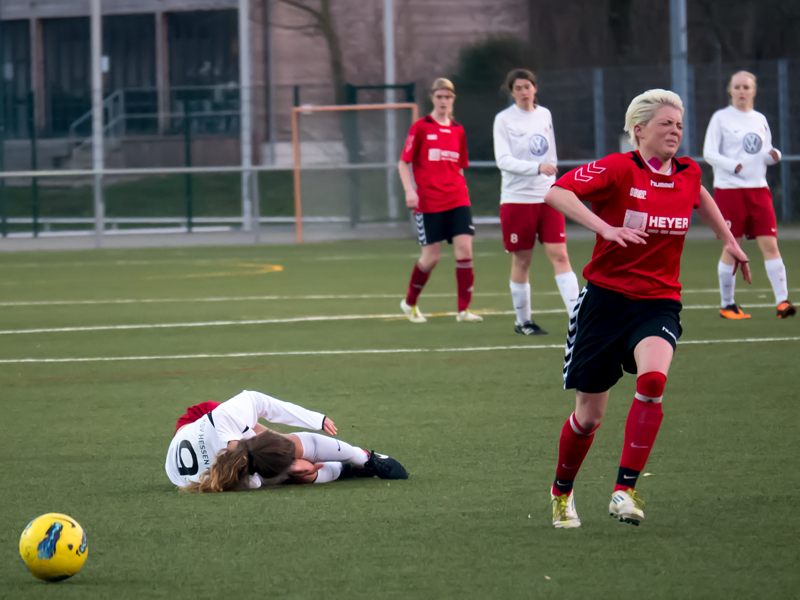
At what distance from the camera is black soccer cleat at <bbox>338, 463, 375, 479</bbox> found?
5359 millimetres

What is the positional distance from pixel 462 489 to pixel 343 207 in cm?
1783

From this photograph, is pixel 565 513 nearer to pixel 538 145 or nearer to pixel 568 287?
pixel 568 287

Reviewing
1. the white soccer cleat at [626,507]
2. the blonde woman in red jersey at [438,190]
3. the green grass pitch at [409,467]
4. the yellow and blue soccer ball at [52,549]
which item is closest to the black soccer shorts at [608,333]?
the white soccer cleat at [626,507]

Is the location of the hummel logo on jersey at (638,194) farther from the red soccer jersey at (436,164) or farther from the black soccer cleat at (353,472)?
the red soccer jersey at (436,164)

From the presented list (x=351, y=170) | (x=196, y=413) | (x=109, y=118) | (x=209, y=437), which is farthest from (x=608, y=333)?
A: (x=109, y=118)

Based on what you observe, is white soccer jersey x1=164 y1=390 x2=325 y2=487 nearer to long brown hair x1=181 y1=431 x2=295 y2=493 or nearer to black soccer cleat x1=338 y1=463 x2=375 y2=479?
long brown hair x1=181 y1=431 x2=295 y2=493

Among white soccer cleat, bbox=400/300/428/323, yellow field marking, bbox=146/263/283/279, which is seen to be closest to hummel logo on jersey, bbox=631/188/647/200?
white soccer cleat, bbox=400/300/428/323

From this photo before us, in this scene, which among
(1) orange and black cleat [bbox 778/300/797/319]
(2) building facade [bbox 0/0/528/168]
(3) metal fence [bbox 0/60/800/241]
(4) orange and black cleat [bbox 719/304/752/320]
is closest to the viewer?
(1) orange and black cleat [bbox 778/300/797/319]

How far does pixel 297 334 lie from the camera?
10211mm

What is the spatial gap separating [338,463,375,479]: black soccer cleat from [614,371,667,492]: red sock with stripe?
1464 mm

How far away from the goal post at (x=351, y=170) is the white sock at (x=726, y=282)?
12656 mm

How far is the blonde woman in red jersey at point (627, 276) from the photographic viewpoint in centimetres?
434

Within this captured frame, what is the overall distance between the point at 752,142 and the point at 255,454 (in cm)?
655

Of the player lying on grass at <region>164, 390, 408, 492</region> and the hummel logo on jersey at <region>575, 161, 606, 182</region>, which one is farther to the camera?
the player lying on grass at <region>164, 390, 408, 492</region>
